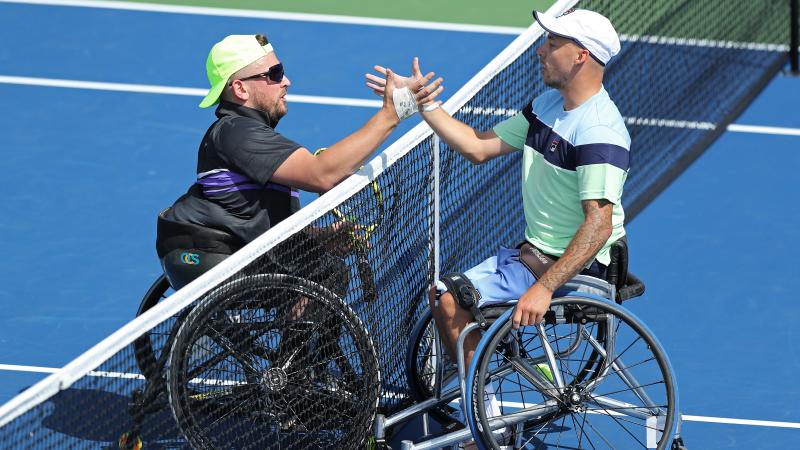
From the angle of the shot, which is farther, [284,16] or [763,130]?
[284,16]

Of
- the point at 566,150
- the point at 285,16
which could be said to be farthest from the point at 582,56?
the point at 285,16

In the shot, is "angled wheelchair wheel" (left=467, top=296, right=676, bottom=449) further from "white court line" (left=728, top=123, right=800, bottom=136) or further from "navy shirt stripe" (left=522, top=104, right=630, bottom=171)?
"white court line" (left=728, top=123, right=800, bottom=136)

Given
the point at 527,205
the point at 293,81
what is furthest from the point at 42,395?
the point at 293,81

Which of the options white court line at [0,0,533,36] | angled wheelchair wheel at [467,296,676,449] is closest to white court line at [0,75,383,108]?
white court line at [0,0,533,36]

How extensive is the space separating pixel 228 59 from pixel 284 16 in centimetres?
607

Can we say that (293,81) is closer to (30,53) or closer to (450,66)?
(450,66)

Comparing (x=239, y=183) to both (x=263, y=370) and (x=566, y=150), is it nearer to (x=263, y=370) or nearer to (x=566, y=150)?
(x=263, y=370)

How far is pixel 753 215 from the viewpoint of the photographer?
9039 millimetres

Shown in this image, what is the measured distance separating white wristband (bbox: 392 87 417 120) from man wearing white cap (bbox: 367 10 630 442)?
2.2 inches

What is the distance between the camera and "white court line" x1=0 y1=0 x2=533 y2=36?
1195 cm

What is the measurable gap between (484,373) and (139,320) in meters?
1.50

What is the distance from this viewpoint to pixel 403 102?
599 centimetres

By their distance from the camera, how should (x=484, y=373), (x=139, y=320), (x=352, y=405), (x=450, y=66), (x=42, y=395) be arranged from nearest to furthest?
A: (x=42, y=395)
(x=139, y=320)
(x=484, y=373)
(x=352, y=405)
(x=450, y=66)

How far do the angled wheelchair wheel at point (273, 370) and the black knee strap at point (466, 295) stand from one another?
422 mm
